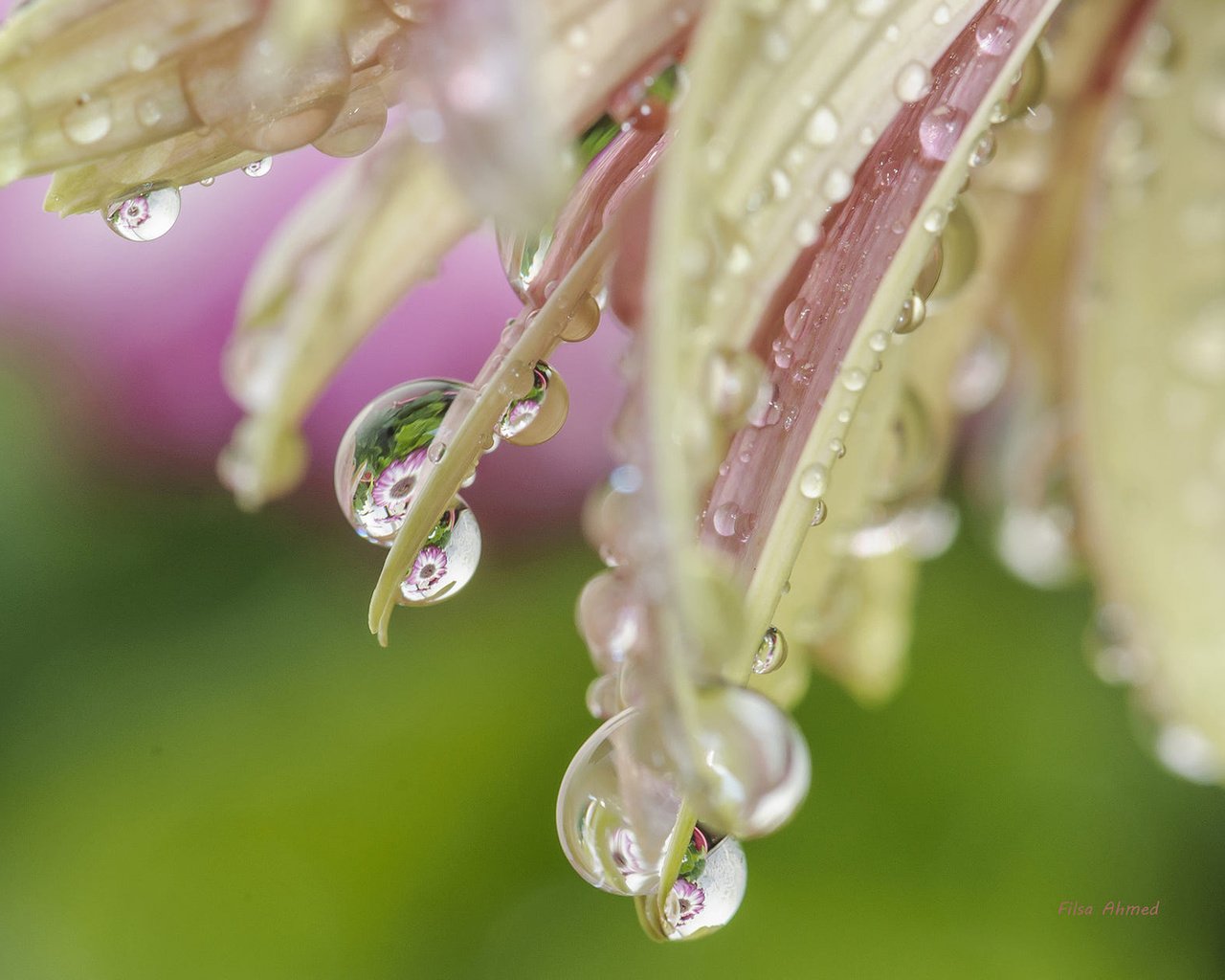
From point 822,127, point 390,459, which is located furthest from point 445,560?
point 822,127

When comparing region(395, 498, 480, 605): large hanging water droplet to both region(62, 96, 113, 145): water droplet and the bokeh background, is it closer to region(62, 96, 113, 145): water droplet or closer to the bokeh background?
region(62, 96, 113, 145): water droplet

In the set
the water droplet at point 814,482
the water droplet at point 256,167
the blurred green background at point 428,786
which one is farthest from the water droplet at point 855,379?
the blurred green background at point 428,786

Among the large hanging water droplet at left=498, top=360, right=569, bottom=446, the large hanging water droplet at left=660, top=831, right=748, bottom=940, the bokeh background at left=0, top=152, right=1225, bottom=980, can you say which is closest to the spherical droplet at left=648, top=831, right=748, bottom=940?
the large hanging water droplet at left=660, top=831, right=748, bottom=940

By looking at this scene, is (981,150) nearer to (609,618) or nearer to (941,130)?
(941,130)

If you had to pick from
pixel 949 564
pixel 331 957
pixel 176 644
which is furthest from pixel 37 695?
pixel 949 564
